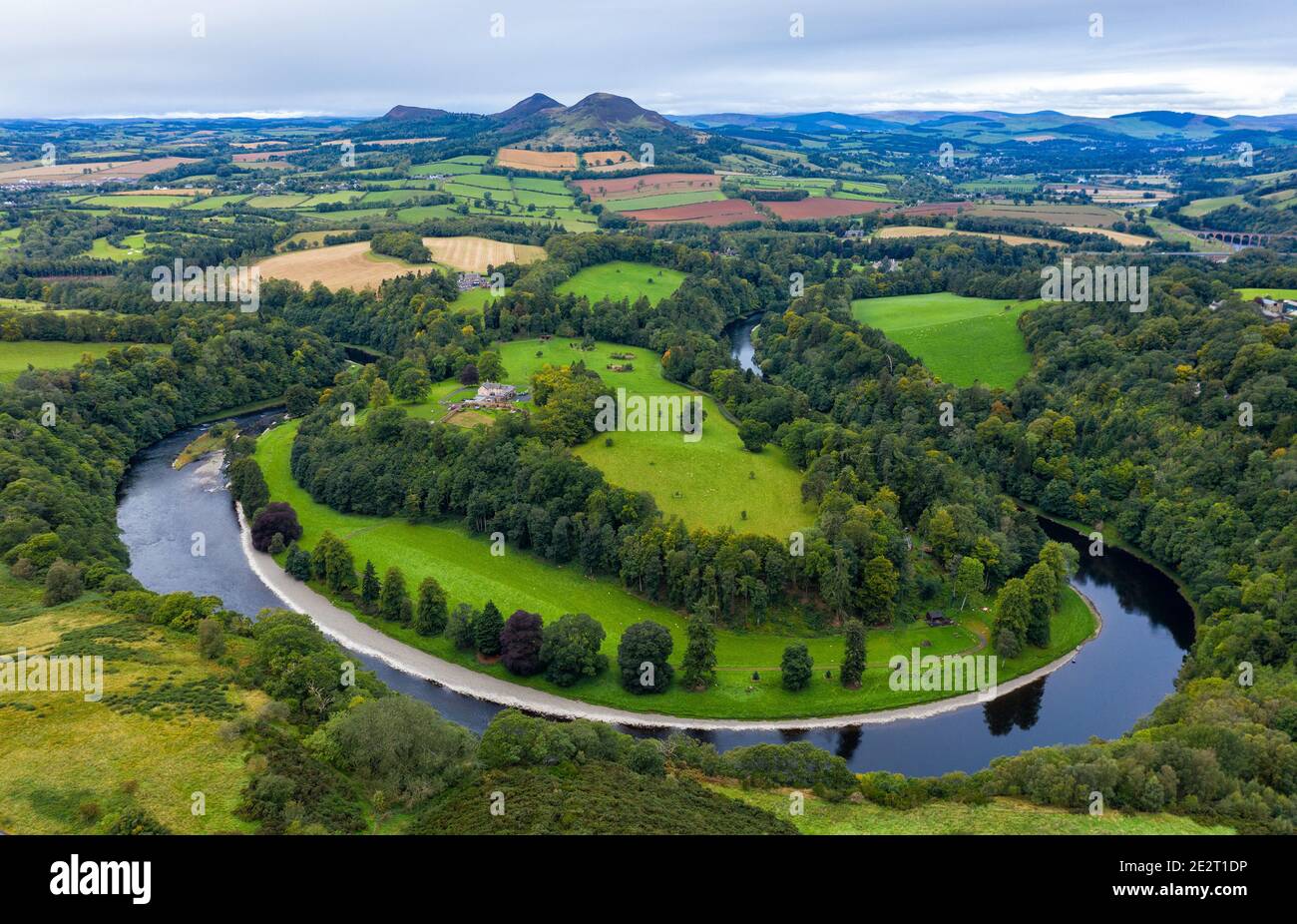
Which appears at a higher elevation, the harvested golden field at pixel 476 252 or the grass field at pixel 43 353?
the harvested golden field at pixel 476 252

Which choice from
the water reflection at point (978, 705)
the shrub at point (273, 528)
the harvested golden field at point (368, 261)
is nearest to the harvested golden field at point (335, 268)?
the harvested golden field at point (368, 261)

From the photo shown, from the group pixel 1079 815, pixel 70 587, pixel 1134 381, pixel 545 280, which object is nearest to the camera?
pixel 1079 815

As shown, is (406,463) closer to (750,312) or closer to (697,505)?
(697,505)

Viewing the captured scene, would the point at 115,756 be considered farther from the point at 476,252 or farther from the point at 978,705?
the point at 476,252

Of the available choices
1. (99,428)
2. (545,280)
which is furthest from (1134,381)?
(99,428)

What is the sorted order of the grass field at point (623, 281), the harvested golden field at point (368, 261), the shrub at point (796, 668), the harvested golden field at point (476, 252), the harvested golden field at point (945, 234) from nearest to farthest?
the shrub at point (796, 668), the grass field at point (623, 281), the harvested golden field at point (368, 261), the harvested golden field at point (476, 252), the harvested golden field at point (945, 234)

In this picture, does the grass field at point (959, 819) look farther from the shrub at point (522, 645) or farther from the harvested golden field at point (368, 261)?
the harvested golden field at point (368, 261)
